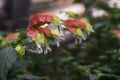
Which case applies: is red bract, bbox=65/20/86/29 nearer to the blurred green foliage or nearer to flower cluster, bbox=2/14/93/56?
flower cluster, bbox=2/14/93/56

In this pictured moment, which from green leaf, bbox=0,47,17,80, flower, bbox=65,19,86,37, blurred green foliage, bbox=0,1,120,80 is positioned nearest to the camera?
green leaf, bbox=0,47,17,80

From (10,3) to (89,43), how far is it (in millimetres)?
2215

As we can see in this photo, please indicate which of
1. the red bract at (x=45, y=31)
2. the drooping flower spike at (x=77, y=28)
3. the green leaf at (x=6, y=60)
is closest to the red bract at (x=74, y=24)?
the drooping flower spike at (x=77, y=28)

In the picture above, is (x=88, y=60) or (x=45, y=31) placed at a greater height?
(x=45, y=31)

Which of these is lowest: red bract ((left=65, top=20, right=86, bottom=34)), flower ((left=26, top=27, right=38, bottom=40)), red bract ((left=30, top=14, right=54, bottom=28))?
flower ((left=26, top=27, right=38, bottom=40))

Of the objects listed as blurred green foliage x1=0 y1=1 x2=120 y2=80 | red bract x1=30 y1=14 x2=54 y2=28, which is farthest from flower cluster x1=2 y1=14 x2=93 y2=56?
blurred green foliage x1=0 y1=1 x2=120 y2=80

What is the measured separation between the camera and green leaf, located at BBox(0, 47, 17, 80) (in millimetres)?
1013

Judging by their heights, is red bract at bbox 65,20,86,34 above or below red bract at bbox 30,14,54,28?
below

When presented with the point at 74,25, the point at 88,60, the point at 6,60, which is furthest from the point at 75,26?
the point at 88,60

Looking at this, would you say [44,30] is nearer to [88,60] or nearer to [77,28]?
[77,28]

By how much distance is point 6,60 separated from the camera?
103cm

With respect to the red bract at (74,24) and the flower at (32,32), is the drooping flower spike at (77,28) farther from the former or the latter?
the flower at (32,32)

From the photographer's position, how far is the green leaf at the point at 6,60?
101 cm

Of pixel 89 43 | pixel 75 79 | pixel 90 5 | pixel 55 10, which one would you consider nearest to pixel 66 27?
pixel 75 79
